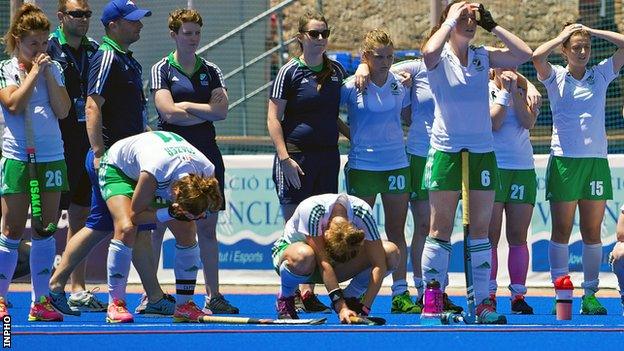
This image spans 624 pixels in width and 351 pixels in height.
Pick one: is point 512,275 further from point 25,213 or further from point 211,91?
point 25,213

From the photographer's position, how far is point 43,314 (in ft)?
27.4

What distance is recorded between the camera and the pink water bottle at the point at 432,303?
8117mm

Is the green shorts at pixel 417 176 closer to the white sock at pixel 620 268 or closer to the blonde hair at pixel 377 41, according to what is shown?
the blonde hair at pixel 377 41

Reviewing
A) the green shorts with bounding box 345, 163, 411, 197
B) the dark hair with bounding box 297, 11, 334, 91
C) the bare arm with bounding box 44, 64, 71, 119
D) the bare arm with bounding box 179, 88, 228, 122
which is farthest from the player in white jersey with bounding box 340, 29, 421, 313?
the bare arm with bounding box 44, 64, 71, 119

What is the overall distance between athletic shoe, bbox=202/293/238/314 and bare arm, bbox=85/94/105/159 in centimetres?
123

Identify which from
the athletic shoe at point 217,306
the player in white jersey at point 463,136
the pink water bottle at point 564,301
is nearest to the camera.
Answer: the player in white jersey at point 463,136

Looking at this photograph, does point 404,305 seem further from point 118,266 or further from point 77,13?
point 77,13

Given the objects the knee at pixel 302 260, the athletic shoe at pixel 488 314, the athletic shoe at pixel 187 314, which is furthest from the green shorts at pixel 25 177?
the athletic shoe at pixel 488 314

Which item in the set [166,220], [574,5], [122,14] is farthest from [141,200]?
[574,5]

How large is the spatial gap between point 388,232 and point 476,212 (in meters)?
1.46

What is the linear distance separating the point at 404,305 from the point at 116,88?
2.31 m

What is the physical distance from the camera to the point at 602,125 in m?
9.58

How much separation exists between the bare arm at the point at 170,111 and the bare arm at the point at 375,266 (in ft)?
5.19

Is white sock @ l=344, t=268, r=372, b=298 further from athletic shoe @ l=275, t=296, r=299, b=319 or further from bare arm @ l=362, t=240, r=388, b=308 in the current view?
athletic shoe @ l=275, t=296, r=299, b=319
